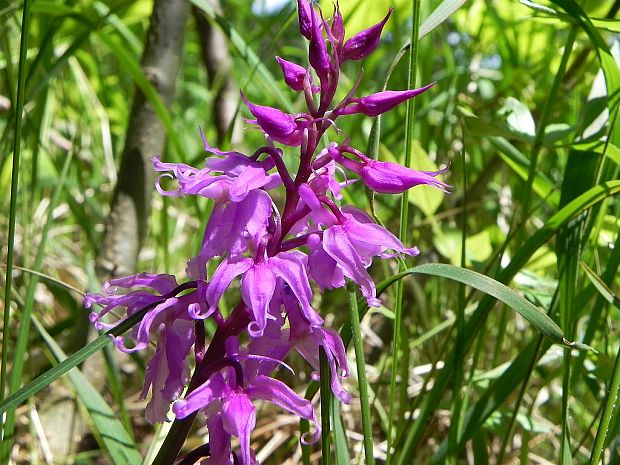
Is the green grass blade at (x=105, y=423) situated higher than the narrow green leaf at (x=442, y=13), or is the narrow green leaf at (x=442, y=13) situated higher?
the narrow green leaf at (x=442, y=13)

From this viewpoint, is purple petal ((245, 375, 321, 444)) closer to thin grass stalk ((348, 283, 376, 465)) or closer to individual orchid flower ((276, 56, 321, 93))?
thin grass stalk ((348, 283, 376, 465))

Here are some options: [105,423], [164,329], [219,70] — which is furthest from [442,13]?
[219,70]

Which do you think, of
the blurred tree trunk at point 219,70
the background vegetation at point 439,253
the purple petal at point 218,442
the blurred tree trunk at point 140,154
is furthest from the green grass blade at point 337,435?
the blurred tree trunk at point 219,70

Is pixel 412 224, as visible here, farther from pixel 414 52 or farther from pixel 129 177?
pixel 414 52

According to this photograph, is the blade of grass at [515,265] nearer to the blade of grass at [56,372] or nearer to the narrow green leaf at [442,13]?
the narrow green leaf at [442,13]

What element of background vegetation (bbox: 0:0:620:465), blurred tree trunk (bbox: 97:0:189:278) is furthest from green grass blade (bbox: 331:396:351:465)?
blurred tree trunk (bbox: 97:0:189:278)

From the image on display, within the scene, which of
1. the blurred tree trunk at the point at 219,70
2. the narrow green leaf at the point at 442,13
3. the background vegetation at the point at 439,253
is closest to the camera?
the narrow green leaf at the point at 442,13
